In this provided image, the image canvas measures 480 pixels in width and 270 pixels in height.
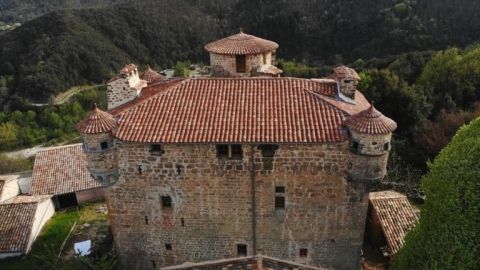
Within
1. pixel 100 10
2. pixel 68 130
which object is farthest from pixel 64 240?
pixel 100 10

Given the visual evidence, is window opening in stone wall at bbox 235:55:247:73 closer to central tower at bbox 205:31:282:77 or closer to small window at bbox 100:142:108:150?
central tower at bbox 205:31:282:77

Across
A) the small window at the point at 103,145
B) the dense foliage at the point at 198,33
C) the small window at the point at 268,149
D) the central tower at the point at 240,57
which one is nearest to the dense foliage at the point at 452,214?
the small window at the point at 268,149

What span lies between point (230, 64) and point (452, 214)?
43.3 ft

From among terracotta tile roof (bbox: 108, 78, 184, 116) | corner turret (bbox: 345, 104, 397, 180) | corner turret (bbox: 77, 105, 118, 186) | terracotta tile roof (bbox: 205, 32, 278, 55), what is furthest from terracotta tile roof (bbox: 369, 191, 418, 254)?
corner turret (bbox: 77, 105, 118, 186)

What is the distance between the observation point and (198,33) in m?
76.8

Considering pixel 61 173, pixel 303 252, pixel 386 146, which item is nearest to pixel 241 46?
pixel 386 146

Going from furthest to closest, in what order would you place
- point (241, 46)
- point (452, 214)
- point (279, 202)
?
point (241, 46)
point (279, 202)
point (452, 214)

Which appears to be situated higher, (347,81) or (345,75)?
Result: (345,75)

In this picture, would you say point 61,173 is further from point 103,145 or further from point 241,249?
point 241,249

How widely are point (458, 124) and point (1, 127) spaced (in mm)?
57735

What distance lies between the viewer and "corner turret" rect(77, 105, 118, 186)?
1511 centimetres

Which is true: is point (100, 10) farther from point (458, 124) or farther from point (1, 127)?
point (458, 124)

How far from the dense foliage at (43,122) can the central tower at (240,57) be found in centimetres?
4345

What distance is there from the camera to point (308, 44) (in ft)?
192
